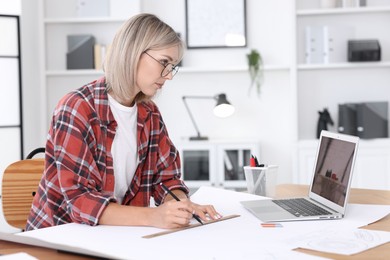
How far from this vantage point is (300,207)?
1821 mm

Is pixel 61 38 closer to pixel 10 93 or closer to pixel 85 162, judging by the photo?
pixel 10 93

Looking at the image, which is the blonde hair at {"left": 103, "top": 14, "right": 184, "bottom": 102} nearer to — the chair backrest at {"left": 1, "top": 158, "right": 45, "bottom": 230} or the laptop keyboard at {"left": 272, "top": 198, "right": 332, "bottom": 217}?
the chair backrest at {"left": 1, "top": 158, "right": 45, "bottom": 230}

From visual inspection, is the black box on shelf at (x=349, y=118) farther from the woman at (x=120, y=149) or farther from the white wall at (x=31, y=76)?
the woman at (x=120, y=149)

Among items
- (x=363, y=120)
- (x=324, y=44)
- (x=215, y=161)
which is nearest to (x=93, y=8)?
(x=215, y=161)

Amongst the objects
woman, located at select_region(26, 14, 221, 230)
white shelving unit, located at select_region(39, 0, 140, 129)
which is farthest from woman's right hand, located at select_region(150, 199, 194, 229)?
white shelving unit, located at select_region(39, 0, 140, 129)

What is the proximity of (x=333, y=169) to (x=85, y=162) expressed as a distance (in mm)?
746

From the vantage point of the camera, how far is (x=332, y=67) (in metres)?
4.49

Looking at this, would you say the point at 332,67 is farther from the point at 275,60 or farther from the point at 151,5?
the point at 151,5

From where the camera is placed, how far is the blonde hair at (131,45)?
181 centimetres

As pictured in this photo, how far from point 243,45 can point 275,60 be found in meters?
0.28

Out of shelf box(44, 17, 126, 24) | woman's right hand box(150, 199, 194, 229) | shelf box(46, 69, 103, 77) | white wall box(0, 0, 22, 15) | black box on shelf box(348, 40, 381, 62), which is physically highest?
white wall box(0, 0, 22, 15)

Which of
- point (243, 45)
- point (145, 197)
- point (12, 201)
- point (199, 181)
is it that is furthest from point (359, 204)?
point (243, 45)

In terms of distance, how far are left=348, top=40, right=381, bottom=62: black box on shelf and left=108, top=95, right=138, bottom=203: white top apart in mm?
2814

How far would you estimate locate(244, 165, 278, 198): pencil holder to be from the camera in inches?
82.7
